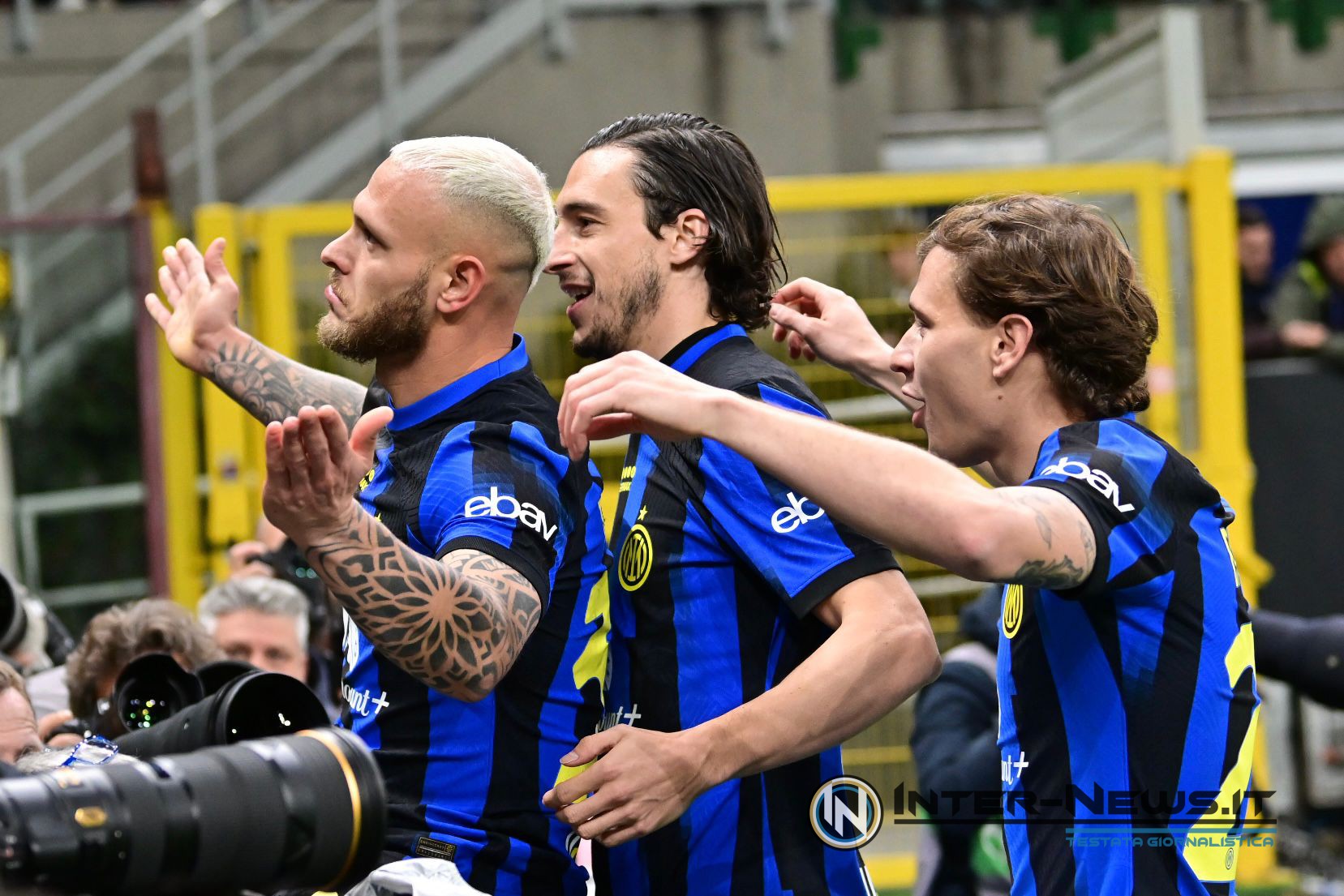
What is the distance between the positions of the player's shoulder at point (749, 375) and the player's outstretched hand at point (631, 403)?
48 cm

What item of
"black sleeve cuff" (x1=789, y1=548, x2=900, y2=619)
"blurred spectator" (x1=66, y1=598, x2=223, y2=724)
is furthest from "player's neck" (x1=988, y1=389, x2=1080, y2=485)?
"blurred spectator" (x1=66, y1=598, x2=223, y2=724)

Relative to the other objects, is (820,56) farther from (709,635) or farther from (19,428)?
(709,635)

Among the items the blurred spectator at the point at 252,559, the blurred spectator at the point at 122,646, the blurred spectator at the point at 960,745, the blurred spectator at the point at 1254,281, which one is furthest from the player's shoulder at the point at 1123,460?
the blurred spectator at the point at 1254,281

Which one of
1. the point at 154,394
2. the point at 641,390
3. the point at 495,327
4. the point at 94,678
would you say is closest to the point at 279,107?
the point at 154,394

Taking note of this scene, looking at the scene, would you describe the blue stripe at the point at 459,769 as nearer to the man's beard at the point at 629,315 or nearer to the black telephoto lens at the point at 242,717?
the black telephoto lens at the point at 242,717

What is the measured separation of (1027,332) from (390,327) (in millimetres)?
949

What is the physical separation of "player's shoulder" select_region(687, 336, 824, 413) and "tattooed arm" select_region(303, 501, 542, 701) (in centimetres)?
60

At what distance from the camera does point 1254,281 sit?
7852 mm

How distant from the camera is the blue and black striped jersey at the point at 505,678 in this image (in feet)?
8.32

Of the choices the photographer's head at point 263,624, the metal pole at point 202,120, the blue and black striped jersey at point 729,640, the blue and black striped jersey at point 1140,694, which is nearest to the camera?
the blue and black striped jersey at point 1140,694

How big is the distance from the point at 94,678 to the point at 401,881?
187 centimetres

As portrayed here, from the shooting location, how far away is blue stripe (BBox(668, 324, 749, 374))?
2.90 m

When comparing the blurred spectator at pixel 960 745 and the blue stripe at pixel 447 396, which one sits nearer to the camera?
the blue stripe at pixel 447 396

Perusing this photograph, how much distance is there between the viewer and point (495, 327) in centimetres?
280
